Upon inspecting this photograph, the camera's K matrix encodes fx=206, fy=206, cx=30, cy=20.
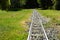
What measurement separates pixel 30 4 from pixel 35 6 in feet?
8.54

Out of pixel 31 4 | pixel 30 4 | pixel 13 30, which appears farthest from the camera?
pixel 30 4

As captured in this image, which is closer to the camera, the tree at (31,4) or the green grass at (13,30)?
the green grass at (13,30)

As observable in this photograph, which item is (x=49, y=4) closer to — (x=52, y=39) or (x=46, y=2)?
(x=46, y=2)

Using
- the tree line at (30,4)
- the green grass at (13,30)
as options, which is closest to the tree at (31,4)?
the tree line at (30,4)

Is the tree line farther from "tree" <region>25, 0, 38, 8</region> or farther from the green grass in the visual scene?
the green grass

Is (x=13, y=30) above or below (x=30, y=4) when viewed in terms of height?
above

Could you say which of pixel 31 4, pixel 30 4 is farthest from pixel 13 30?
pixel 30 4

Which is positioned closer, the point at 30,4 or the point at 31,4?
the point at 31,4

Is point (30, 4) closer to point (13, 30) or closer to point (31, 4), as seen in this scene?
point (31, 4)

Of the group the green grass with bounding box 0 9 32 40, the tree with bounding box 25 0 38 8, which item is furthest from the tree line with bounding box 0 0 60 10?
the green grass with bounding box 0 9 32 40

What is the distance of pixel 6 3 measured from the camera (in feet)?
241

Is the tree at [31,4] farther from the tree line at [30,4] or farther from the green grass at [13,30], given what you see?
the green grass at [13,30]

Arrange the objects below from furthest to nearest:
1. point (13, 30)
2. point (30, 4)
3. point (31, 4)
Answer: point (30, 4)
point (31, 4)
point (13, 30)

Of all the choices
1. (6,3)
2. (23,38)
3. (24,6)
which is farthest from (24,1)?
(23,38)
